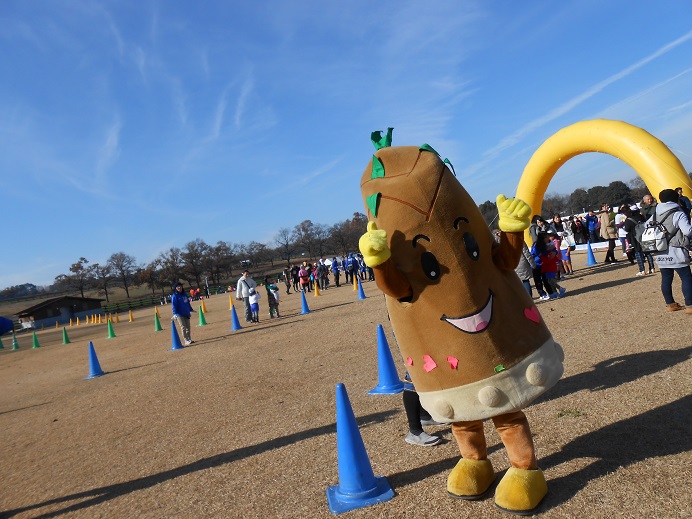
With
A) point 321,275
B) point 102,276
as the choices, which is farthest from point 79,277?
point 321,275

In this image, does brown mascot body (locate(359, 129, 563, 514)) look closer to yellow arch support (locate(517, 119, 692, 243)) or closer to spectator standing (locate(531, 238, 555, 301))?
spectator standing (locate(531, 238, 555, 301))

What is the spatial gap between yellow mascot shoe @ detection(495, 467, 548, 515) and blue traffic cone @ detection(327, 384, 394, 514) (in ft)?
2.94

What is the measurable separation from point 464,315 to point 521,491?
1168 mm

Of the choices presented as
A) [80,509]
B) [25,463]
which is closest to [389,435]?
[80,509]

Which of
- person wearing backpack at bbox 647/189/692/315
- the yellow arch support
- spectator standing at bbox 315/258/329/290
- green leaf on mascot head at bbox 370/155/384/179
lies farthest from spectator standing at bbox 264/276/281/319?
green leaf on mascot head at bbox 370/155/384/179

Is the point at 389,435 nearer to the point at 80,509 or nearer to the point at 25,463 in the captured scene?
the point at 80,509

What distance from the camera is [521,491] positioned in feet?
10.4

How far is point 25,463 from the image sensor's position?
6301 mm

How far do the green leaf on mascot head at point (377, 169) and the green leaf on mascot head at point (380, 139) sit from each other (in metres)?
0.33

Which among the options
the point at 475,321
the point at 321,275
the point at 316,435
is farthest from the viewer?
the point at 321,275

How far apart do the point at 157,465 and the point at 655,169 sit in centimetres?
1297

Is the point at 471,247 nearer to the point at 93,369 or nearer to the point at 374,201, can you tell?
the point at 374,201

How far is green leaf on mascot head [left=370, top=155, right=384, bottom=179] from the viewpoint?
12.0ft

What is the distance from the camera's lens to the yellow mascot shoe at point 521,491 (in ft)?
10.3
